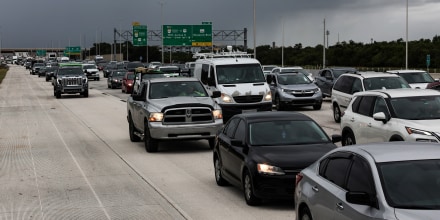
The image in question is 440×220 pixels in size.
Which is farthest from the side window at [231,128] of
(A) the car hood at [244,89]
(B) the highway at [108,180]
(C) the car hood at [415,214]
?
(A) the car hood at [244,89]

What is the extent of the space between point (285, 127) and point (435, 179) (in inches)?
233

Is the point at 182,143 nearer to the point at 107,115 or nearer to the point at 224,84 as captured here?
the point at 224,84

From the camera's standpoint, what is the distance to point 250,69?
26.6 metres

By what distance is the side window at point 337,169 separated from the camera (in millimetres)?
7121

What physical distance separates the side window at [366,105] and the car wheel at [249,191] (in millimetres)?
4977

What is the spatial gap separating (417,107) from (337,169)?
7.73 m

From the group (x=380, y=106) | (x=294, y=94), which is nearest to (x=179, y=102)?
(x=380, y=106)

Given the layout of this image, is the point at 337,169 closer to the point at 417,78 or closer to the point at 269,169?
the point at 269,169

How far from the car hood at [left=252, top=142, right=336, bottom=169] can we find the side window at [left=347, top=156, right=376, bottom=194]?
3650mm

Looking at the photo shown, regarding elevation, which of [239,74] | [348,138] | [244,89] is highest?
[239,74]

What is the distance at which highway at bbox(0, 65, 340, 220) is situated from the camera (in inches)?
435

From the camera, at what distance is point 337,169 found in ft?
24.1

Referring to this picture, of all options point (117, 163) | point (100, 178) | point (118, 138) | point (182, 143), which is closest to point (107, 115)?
point (118, 138)

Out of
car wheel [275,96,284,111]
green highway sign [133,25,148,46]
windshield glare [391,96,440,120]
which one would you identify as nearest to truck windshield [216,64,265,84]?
car wheel [275,96,284,111]
